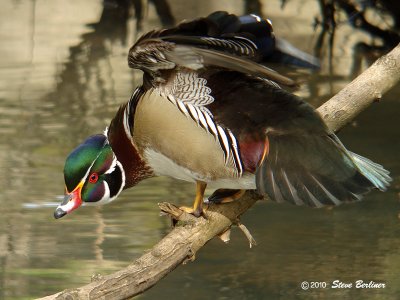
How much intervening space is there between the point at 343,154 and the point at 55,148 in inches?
106

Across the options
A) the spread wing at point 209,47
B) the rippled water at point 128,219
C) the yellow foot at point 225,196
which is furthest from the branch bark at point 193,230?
the rippled water at point 128,219

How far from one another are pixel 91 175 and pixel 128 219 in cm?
142

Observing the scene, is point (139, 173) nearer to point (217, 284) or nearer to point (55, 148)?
point (217, 284)

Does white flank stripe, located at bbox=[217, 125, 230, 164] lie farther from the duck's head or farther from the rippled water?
the rippled water

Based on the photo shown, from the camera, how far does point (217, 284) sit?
12.4 feet

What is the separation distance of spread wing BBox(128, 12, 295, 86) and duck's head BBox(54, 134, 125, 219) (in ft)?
0.95

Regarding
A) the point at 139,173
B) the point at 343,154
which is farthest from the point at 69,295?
the point at 343,154

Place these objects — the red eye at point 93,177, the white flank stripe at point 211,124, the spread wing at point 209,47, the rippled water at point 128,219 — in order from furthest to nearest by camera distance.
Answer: the rippled water at point 128,219 < the red eye at point 93,177 < the white flank stripe at point 211,124 < the spread wing at point 209,47

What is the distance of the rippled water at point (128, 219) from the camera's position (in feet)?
12.5

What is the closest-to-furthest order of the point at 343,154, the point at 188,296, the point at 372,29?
1. the point at 343,154
2. the point at 188,296
3. the point at 372,29

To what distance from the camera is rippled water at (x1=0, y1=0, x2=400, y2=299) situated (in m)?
3.82

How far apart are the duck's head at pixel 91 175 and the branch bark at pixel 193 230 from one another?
23 centimetres

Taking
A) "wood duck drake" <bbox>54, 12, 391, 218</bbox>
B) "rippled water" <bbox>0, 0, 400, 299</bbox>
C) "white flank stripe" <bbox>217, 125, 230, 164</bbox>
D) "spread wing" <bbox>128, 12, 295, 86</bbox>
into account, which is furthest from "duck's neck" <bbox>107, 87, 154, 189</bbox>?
"rippled water" <bbox>0, 0, 400, 299</bbox>

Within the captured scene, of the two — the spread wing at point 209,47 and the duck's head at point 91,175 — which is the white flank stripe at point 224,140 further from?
the duck's head at point 91,175
